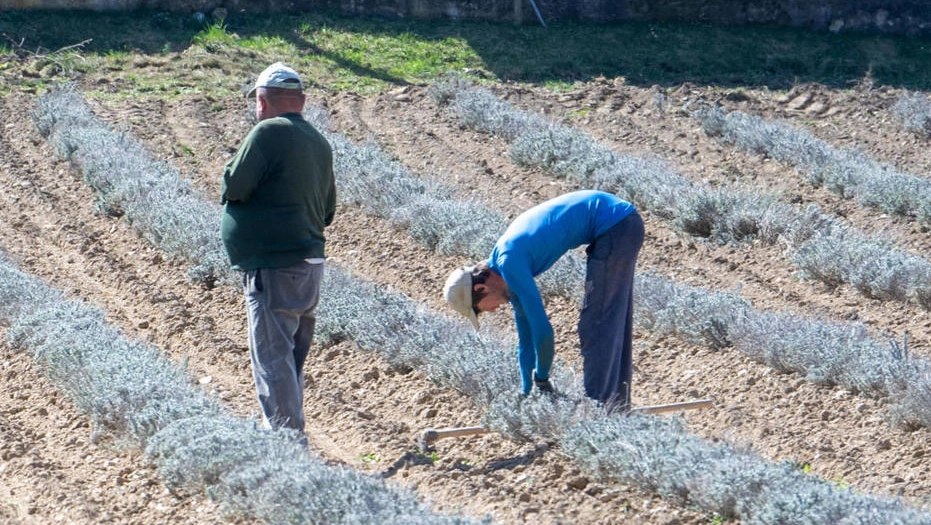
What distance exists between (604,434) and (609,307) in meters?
0.63

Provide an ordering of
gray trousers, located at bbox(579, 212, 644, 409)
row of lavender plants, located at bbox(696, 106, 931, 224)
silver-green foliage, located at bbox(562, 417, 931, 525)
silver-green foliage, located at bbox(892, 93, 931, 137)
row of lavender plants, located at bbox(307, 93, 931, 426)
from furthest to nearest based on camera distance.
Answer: silver-green foliage, located at bbox(892, 93, 931, 137) → row of lavender plants, located at bbox(696, 106, 931, 224) → row of lavender plants, located at bbox(307, 93, 931, 426) → gray trousers, located at bbox(579, 212, 644, 409) → silver-green foliage, located at bbox(562, 417, 931, 525)

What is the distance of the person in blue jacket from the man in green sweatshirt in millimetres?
706

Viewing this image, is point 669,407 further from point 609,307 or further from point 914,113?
point 914,113

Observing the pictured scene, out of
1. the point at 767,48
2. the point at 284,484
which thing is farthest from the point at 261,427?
the point at 767,48

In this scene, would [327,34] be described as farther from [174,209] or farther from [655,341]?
[655,341]

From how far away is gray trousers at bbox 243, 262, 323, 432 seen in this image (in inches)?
233

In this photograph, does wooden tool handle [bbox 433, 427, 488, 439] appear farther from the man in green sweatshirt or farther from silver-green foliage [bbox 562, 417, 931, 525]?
the man in green sweatshirt

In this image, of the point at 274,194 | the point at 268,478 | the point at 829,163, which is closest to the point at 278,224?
the point at 274,194

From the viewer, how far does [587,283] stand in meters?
6.15

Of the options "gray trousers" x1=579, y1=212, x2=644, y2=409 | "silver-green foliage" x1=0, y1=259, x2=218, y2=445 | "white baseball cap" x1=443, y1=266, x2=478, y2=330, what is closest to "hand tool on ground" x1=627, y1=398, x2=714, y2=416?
"gray trousers" x1=579, y1=212, x2=644, y2=409

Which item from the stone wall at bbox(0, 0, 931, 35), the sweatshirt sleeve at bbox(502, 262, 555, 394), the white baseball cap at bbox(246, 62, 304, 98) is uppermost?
the white baseball cap at bbox(246, 62, 304, 98)

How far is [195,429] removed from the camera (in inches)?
232

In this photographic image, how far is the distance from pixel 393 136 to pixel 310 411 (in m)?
6.66

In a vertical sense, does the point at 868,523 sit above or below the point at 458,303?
below
